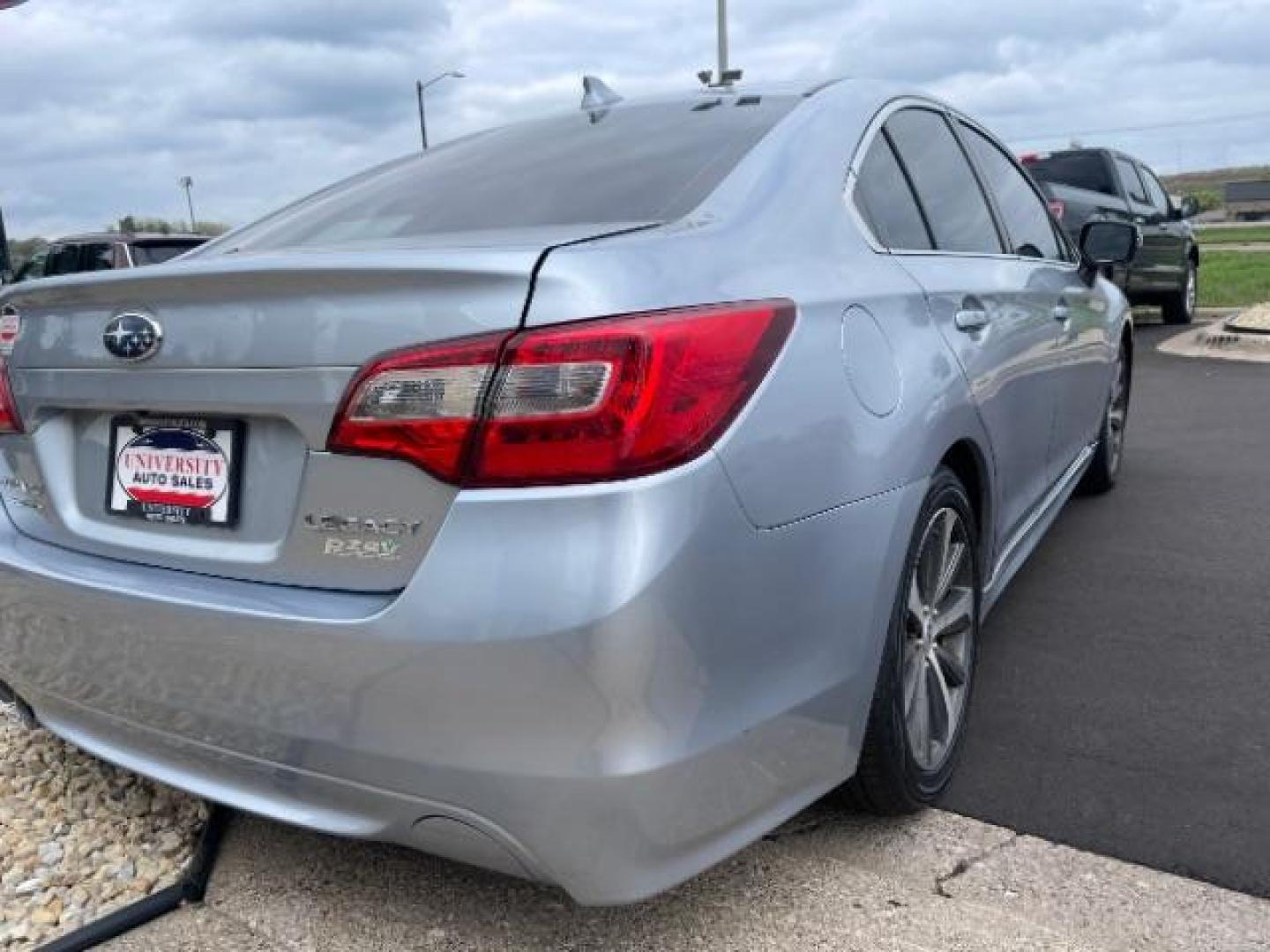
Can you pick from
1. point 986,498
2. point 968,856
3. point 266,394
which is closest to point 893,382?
point 986,498

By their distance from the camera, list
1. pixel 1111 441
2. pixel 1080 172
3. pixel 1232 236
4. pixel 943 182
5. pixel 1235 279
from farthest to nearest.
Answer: pixel 1232 236 < pixel 1235 279 < pixel 1080 172 < pixel 1111 441 < pixel 943 182

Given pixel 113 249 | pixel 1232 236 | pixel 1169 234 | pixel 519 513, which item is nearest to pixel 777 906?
pixel 519 513

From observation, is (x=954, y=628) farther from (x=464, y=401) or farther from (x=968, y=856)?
(x=464, y=401)

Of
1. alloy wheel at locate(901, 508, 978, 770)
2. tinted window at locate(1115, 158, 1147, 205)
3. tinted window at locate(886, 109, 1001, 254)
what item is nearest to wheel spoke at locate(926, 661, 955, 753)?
alloy wheel at locate(901, 508, 978, 770)

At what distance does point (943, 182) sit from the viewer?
127 inches

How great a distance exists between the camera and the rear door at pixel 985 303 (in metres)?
2.79

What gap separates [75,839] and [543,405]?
167 centimetres

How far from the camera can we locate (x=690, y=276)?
1.94 m

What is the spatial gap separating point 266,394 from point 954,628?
5.60 ft

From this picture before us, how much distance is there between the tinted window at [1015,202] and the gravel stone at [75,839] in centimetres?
285

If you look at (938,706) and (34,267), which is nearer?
(938,706)

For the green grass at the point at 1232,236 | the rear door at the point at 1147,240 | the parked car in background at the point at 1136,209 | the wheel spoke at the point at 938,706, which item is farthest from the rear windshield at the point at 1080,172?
the green grass at the point at 1232,236

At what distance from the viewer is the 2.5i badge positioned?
2016 millimetres

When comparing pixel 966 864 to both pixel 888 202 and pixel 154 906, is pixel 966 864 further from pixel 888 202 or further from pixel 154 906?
pixel 154 906
